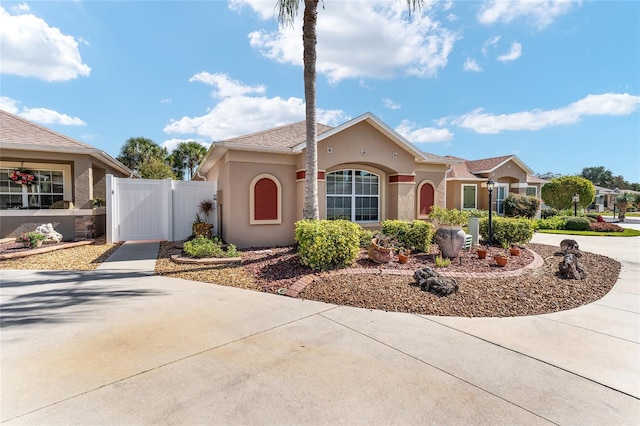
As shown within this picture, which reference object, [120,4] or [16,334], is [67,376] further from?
[120,4]

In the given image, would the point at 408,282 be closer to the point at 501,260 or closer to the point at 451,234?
the point at 451,234

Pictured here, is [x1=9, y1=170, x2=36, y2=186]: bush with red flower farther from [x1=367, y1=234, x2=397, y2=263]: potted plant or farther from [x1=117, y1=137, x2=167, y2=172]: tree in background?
[x1=117, y1=137, x2=167, y2=172]: tree in background

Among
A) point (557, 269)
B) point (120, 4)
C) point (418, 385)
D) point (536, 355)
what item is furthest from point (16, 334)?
point (557, 269)

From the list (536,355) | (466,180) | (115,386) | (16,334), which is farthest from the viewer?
(466,180)

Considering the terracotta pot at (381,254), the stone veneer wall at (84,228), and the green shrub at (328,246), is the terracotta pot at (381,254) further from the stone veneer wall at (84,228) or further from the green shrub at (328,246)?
the stone veneer wall at (84,228)

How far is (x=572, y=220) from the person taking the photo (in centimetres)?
1923

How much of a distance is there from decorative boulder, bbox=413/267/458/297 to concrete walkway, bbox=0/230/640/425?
95 centimetres

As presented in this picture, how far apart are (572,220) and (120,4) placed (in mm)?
25809

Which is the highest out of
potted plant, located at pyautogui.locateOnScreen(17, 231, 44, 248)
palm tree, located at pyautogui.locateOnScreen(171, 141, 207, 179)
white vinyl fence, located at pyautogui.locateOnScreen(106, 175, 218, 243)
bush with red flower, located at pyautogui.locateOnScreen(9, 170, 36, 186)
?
palm tree, located at pyautogui.locateOnScreen(171, 141, 207, 179)

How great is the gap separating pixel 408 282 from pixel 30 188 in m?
16.1

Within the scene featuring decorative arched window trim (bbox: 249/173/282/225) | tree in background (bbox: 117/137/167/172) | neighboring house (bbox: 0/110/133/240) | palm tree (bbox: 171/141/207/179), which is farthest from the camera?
palm tree (bbox: 171/141/207/179)

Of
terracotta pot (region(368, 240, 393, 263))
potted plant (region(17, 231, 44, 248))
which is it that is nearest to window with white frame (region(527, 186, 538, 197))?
terracotta pot (region(368, 240, 393, 263))

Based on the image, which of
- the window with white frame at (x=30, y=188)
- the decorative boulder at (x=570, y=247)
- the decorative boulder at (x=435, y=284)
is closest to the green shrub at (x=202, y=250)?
the decorative boulder at (x=435, y=284)

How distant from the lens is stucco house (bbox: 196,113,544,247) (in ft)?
36.1
